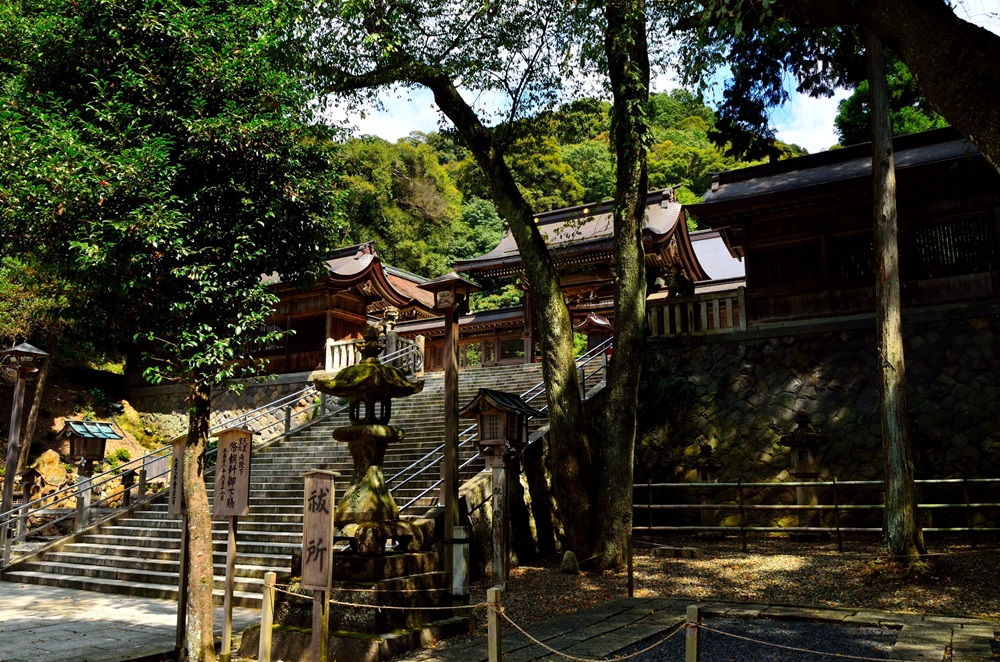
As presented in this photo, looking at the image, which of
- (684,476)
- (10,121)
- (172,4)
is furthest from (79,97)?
(684,476)

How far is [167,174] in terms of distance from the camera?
21.9ft

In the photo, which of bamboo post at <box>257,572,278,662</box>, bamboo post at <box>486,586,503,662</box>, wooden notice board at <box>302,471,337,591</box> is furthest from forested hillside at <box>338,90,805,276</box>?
bamboo post at <box>486,586,503,662</box>

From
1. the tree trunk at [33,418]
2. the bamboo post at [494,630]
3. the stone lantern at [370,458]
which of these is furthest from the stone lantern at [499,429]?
the tree trunk at [33,418]

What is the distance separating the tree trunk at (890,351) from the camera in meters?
8.88

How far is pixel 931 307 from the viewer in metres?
13.3

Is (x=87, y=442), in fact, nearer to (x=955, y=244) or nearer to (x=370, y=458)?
(x=370, y=458)

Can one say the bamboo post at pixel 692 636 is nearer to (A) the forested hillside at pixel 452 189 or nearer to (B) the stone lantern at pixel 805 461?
(B) the stone lantern at pixel 805 461

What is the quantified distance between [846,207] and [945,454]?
539 centimetres

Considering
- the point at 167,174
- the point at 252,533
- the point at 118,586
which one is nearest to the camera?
the point at 167,174

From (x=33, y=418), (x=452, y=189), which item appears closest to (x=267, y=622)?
(x=33, y=418)

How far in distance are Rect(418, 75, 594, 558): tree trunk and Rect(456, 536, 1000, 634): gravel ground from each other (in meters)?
1.12

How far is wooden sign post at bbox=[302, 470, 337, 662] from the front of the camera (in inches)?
207

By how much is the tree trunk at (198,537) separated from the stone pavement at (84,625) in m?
0.58

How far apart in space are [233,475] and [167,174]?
303cm
